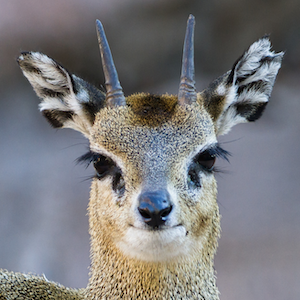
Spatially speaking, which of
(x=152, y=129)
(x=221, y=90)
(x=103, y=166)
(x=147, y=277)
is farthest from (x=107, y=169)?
(x=221, y=90)

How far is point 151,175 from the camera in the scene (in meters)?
2.12

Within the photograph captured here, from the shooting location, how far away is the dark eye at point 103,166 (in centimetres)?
239

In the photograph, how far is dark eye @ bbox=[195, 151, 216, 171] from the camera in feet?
7.87

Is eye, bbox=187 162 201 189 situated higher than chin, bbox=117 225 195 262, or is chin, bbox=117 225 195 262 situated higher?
eye, bbox=187 162 201 189

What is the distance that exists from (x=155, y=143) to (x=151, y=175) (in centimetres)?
24

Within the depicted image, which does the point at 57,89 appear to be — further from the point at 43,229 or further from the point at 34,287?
the point at 43,229

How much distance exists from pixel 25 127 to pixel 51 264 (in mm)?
2274

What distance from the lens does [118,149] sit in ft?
7.61

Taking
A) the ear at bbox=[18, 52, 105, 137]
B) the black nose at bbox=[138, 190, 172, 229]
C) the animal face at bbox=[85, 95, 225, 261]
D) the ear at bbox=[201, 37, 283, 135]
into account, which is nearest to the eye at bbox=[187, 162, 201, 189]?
the animal face at bbox=[85, 95, 225, 261]

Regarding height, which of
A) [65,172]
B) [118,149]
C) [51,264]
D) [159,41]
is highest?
[159,41]

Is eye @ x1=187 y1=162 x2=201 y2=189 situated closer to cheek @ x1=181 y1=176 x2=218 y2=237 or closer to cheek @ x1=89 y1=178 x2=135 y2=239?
cheek @ x1=181 y1=176 x2=218 y2=237

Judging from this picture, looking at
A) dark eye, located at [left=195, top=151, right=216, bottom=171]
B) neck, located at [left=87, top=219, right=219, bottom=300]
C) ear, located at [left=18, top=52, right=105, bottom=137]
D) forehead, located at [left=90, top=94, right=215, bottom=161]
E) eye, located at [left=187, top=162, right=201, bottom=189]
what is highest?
ear, located at [left=18, top=52, right=105, bottom=137]

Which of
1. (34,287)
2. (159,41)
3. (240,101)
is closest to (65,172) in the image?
(159,41)

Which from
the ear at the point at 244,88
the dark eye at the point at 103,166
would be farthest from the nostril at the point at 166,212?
the ear at the point at 244,88
